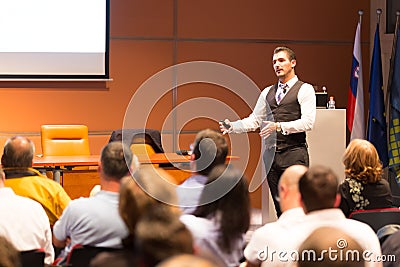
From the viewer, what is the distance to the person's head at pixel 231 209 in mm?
3049

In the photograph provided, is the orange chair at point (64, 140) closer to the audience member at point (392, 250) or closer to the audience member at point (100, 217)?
the audience member at point (100, 217)

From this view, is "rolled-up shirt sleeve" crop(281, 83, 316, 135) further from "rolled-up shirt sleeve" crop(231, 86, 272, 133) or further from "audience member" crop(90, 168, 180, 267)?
"audience member" crop(90, 168, 180, 267)

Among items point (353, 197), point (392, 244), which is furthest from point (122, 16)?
point (392, 244)

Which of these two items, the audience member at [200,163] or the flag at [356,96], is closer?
the audience member at [200,163]

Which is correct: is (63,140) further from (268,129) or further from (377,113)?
(377,113)

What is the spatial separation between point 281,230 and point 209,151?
1.09 meters

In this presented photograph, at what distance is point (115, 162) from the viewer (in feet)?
11.9

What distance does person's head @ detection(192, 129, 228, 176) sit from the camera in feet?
12.8

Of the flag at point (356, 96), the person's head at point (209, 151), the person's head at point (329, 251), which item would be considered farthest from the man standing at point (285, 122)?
the person's head at point (329, 251)

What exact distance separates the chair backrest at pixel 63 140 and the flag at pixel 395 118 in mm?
3073

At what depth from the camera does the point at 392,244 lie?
3.16 m

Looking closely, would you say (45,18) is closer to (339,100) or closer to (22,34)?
(22,34)

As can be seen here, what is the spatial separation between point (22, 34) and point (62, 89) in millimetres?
668

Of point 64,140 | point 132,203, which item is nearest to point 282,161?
point 64,140
